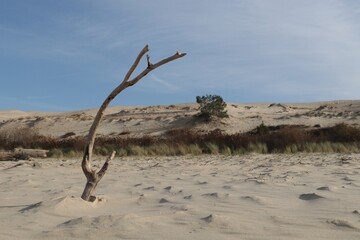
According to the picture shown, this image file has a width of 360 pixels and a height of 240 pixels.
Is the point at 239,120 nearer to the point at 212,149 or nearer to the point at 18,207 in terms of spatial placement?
the point at 212,149

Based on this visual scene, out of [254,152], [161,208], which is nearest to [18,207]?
[161,208]

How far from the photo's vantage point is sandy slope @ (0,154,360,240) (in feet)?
11.3

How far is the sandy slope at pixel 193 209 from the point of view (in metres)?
3.46

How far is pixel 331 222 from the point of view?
367 cm

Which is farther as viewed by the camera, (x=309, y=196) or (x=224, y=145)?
(x=224, y=145)

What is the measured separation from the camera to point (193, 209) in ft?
13.9

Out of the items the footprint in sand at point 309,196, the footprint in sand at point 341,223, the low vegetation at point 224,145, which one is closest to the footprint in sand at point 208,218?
the footprint in sand at point 341,223

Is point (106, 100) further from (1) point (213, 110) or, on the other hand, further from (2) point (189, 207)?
(1) point (213, 110)

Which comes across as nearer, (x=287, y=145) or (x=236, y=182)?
(x=236, y=182)

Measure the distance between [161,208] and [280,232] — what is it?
1.35m

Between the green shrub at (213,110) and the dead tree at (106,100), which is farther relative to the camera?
the green shrub at (213,110)

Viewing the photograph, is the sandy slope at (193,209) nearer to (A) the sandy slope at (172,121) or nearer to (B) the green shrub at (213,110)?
(A) the sandy slope at (172,121)

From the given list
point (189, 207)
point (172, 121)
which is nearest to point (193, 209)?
point (189, 207)

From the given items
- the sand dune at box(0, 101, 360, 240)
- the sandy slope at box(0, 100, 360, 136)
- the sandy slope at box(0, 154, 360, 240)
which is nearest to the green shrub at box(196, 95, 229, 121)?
the sandy slope at box(0, 100, 360, 136)
